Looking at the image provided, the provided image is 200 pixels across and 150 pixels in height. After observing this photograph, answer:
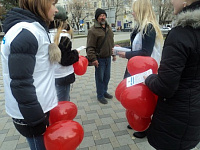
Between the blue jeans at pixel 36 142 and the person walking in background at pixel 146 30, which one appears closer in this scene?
the blue jeans at pixel 36 142

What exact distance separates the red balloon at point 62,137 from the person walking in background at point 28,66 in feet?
0.23

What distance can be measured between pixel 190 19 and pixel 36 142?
61.6 inches

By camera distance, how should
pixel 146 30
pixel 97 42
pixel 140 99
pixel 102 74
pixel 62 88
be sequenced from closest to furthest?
pixel 140 99 < pixel 146 30 < pixel 62 88 < pixel 97 42 < pixel 102 74

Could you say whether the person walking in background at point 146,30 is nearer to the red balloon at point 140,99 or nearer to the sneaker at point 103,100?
the red balloon at point 140,99

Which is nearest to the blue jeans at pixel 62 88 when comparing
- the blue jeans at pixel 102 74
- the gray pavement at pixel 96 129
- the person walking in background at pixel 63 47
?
the person walking in background at pixel 63 47

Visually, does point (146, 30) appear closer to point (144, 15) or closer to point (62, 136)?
point (144, 15)

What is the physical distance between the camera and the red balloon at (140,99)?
5.02 feet

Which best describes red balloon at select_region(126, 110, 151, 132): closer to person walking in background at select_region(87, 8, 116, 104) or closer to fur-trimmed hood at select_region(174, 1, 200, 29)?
fur-trimmed hood at select_region(174, 1, 200, 29)

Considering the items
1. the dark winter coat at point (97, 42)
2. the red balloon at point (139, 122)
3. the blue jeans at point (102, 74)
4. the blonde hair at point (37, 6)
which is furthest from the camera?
the blue jeans at point (102, 74)

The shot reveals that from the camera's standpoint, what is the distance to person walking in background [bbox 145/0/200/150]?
1165 millimetres

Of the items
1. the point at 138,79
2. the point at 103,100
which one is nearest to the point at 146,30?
the point at 138,79

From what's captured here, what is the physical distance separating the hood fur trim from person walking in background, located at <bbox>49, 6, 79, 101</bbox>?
1306 millimetres

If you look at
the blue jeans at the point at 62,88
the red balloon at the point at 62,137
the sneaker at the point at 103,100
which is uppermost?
the blue jeans at the point at 62,88

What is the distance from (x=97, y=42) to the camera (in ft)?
10.8
